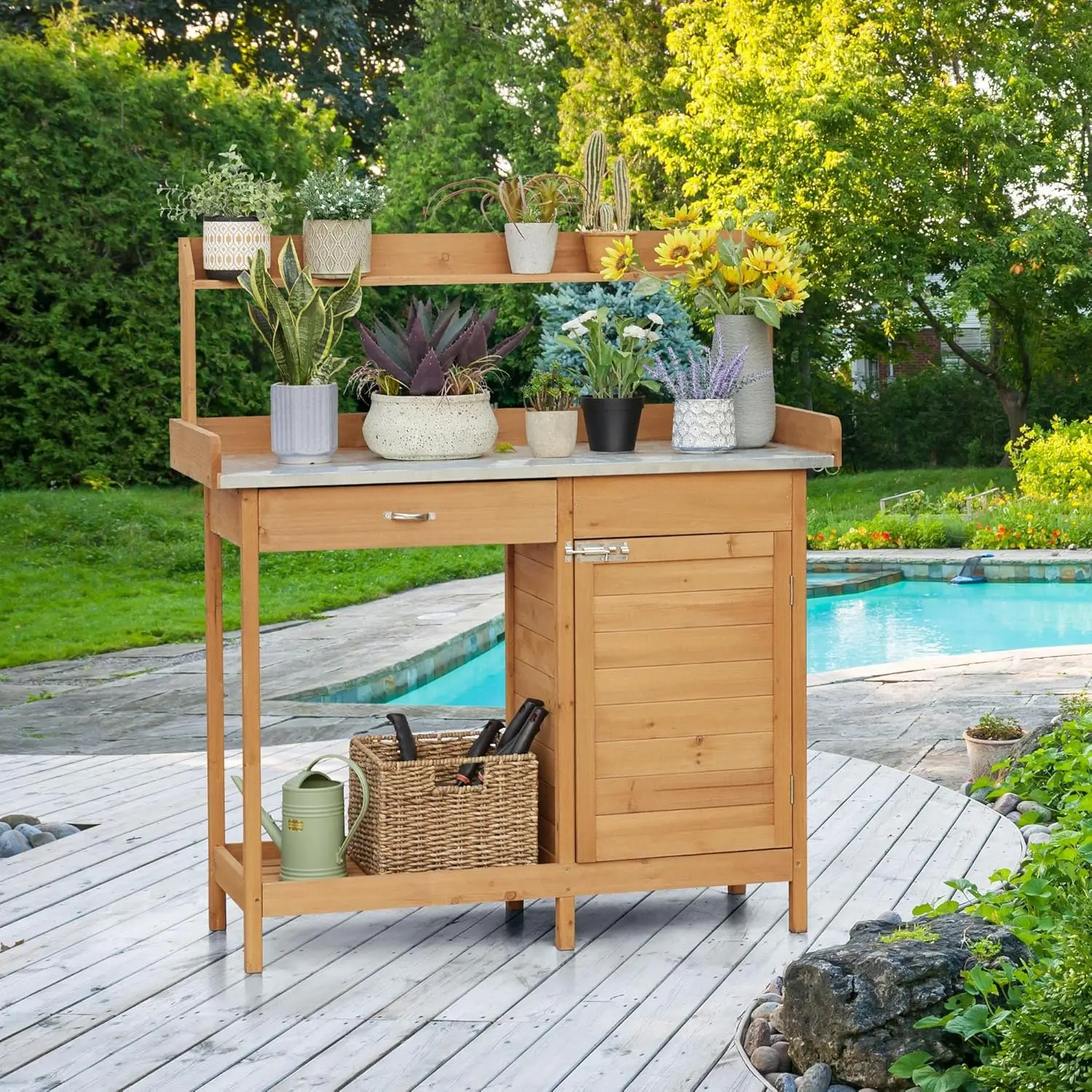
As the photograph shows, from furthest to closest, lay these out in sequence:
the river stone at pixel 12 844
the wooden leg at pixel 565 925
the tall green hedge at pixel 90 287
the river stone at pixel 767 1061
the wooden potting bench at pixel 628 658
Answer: the tall green hedge at pixel 90 287, the river stone at pixel 12 844, the wooden leg at pixel 565 925, the wooden potting bench at pixel 628 658, the river stone at pixel 767 1061

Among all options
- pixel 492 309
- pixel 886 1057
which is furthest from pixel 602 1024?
pixel 492 309

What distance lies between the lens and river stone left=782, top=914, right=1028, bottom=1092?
270cm

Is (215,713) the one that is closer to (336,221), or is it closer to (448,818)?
(448,818)

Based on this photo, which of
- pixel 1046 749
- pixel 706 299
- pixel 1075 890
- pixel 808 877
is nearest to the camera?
pixel 1075 890

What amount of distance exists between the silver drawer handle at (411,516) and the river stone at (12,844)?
5.26ft

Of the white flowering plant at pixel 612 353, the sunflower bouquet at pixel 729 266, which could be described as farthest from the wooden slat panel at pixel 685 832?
the sunflower bouquet at pixel 729 266

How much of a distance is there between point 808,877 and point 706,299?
1423 millimetres

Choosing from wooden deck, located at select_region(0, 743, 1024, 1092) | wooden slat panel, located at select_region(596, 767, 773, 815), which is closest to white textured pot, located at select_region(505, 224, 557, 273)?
wooden slat panel, located at select_region(596, 767, 773, 815)

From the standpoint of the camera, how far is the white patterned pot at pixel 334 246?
3.60m

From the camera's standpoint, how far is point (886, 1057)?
269 centimetres

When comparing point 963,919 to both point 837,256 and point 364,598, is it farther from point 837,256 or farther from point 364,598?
point 837,256

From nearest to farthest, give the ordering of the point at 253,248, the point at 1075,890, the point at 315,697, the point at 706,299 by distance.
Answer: the point at 1075,890, the point at 253,248, the point at 706,299, the point at 315,697

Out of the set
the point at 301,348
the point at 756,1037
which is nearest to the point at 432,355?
the point at 301,348

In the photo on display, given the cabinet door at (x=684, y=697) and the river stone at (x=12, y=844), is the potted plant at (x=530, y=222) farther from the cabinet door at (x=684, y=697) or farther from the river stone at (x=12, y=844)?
the river stone at (x=12, y=844)
